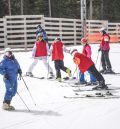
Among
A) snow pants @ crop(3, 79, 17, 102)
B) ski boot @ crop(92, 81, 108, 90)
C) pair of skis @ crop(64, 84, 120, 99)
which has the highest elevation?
snow pants @ crop(3, 79, 17, 102)

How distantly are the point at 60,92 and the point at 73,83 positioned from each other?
1489mm

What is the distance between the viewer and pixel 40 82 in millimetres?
13586

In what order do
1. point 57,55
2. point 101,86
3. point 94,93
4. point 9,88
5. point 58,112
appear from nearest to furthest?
point 58,112 < point 9,88 < point 94,93 < point 101,86 < point 57,55

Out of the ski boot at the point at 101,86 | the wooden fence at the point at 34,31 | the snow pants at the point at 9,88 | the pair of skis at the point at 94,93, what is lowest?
the pair of skis at the point at 94,93

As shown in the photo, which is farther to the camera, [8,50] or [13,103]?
[13,103]

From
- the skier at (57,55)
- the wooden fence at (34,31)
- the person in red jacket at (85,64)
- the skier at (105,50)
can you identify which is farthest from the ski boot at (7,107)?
the wooden fence at (34,31)

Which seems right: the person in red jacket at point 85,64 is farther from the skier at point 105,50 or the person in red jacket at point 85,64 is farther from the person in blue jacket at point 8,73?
the skier at point 105,50

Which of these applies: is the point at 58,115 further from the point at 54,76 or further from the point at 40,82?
the point at 54,76

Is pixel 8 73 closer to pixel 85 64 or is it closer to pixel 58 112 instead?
pixel 58 112

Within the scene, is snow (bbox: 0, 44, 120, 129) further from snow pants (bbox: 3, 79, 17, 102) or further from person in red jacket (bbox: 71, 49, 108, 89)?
person in red jacket (bbox: 71, 49, 108, 89)

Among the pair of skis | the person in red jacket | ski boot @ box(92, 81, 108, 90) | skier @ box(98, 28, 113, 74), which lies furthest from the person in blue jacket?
skier @ box(98, 28, 113, 74)

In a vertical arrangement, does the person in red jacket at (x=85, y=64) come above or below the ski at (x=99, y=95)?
above

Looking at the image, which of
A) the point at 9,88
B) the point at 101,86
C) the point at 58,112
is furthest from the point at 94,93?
the point at 9,88

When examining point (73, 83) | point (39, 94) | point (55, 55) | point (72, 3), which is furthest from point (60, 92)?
point (72, 3)
